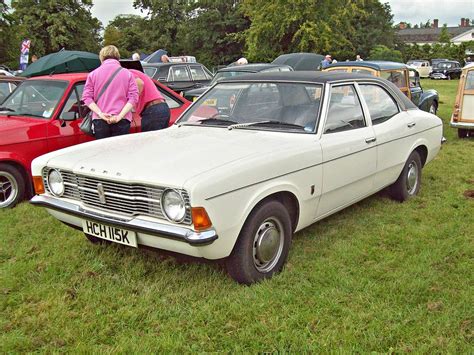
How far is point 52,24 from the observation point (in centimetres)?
4966

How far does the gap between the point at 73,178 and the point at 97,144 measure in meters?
0.55

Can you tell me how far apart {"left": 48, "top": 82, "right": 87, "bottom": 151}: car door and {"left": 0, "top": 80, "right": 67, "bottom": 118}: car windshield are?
4.8 inches

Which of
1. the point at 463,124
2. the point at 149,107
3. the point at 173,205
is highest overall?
the point at 149,107

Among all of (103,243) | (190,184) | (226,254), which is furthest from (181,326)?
(103,243)

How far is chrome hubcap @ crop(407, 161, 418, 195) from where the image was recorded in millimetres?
5724

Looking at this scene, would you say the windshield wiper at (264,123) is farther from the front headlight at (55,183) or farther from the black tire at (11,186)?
the black tire at (11,186)

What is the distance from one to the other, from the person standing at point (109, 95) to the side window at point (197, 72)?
30.5 ft

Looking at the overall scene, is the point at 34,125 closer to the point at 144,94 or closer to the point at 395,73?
the point at 144,94

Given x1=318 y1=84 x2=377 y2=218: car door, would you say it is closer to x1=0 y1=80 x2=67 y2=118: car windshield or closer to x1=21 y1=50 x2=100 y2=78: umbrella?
x1=0 y1=80 x2=67 y2=118: car windshield

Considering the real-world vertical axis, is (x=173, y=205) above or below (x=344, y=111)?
below

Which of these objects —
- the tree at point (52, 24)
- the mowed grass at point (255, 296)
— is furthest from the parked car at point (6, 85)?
the tree at point (52, 24)

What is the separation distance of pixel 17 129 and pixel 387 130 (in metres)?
4.15


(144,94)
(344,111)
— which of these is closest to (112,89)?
(144,94)

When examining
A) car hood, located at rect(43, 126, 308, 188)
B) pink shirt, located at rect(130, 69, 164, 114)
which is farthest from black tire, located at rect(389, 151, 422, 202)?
pink shirt, located at rect(130, 69, 164, 114)
